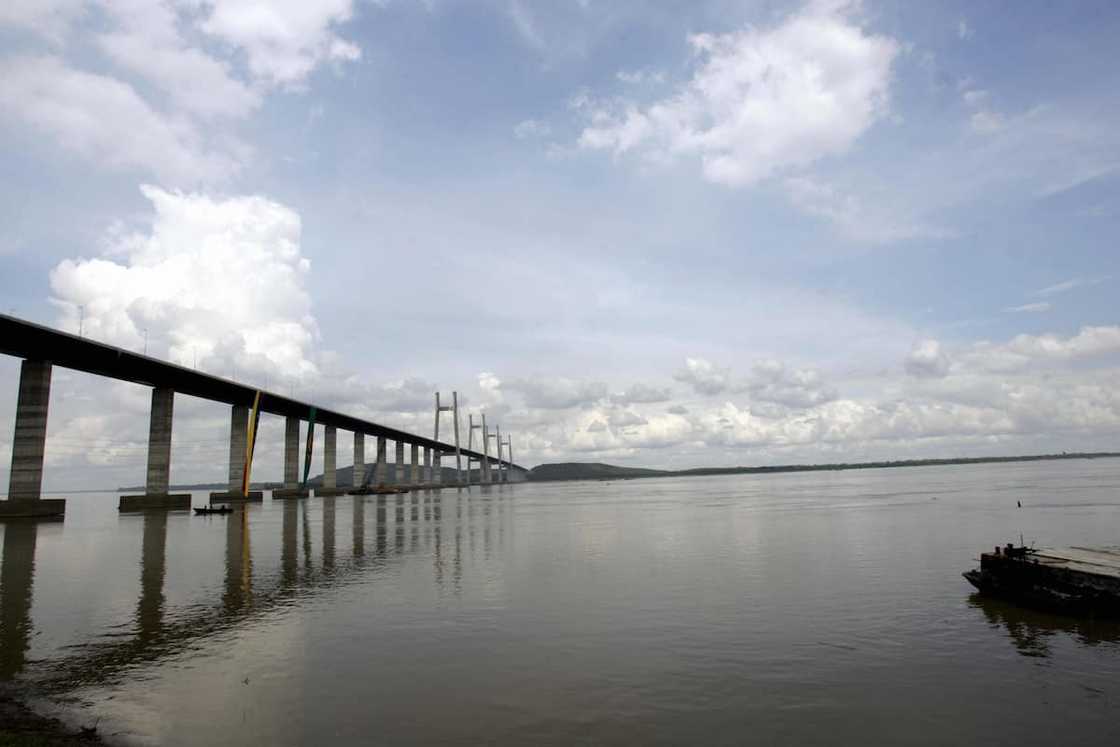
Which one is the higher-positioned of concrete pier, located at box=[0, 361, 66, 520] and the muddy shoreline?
concrete pier, located at box=[0, 361, 66, 520]

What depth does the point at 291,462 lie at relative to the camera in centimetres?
13800

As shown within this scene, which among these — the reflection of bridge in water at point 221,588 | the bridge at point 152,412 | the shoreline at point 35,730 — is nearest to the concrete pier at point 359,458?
the bridge at point 152,412

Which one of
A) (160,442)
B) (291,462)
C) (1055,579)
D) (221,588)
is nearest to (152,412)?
(160,442)

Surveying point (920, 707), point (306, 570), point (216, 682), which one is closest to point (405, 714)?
point (216, 682)

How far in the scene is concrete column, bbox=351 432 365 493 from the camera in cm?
18075

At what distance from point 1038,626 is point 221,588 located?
28577 mm

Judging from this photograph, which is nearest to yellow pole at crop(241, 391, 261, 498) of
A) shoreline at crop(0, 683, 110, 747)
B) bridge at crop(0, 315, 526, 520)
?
bridge at crop(0, 315, 526, 520)

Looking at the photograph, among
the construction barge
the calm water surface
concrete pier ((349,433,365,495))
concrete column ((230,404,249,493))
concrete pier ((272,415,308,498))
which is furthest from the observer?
concrete pier ((349,433,365,495))

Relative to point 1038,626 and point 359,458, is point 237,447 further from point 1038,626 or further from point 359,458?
point 1038,626

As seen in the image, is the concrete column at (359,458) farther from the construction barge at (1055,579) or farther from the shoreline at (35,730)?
the shoreline at (35,730)

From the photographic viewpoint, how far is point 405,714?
12.7 m

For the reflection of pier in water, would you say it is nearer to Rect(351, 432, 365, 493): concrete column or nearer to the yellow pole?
the yellow pole

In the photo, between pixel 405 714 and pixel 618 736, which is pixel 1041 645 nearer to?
pixel 618 736

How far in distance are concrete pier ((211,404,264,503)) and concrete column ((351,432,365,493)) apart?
61.7 m
